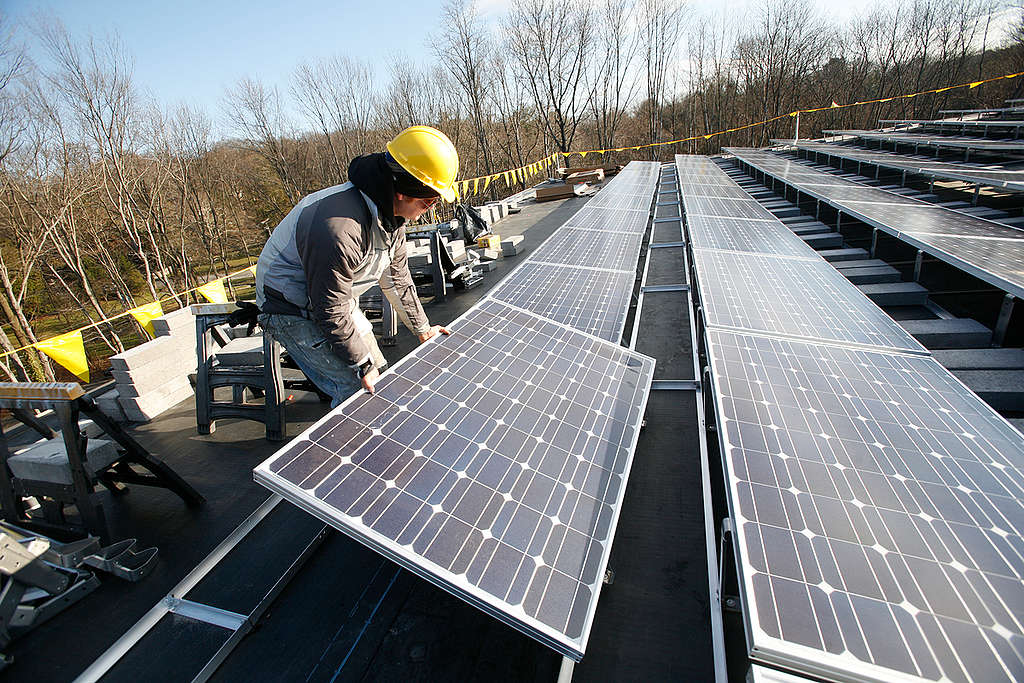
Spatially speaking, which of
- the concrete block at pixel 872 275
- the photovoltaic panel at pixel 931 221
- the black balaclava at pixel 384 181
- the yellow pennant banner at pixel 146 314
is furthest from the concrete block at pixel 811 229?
the yellow pennant banner at pixel 146 314

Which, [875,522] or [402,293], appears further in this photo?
[402,293]

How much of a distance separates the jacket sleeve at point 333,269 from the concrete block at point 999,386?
496 centimetres

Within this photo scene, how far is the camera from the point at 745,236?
7.30 metres

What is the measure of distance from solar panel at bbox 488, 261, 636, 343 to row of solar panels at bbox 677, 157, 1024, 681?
3.77ft

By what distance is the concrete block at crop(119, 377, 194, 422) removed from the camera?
533 cm

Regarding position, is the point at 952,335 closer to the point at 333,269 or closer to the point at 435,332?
the point at 435,332

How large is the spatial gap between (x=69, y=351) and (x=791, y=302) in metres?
9.41

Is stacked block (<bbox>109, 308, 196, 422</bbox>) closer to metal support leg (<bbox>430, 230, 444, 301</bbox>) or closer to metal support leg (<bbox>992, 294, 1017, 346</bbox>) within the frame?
metal support leg (<bbox>430, 230, 444, 301</bbox>)

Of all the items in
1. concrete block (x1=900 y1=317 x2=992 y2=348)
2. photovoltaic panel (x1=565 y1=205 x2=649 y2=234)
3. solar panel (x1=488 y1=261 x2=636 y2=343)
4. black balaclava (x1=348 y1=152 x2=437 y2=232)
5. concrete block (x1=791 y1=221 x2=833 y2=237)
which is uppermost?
black balaclava (x1=348 y1=152 x2=437 y2=232)

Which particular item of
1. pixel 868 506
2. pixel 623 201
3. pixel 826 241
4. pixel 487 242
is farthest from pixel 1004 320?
pixel 623 201

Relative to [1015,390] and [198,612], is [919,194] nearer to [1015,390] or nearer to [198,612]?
[1015,390]

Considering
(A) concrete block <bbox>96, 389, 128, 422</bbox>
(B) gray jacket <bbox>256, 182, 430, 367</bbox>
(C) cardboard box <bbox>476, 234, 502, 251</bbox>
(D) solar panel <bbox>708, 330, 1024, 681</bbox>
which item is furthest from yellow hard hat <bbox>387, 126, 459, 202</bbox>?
(C) cardboard box <bbox>476, 234, 502, 251</bbox>

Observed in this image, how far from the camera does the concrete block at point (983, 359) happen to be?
4007 millimetres

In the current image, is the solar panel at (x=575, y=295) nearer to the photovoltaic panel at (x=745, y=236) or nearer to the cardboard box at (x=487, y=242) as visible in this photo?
the photovoltaic panel at (x=745, y=236)
